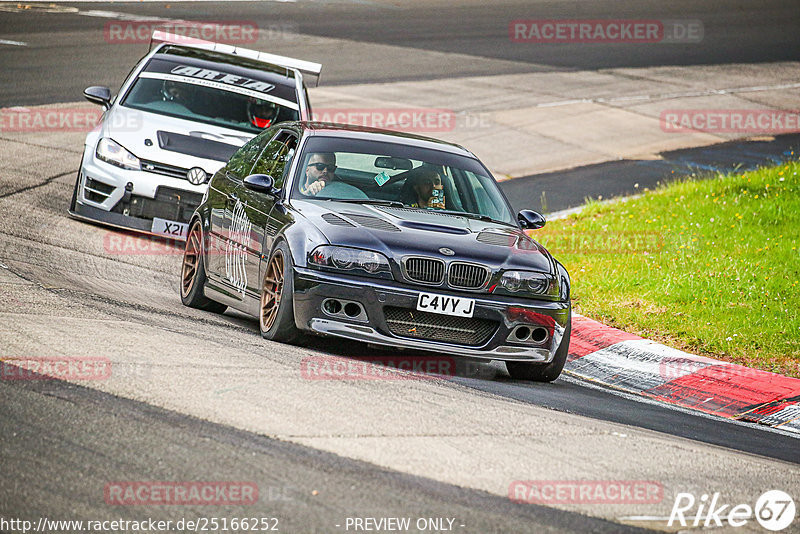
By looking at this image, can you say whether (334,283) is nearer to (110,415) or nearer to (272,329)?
(272,329)

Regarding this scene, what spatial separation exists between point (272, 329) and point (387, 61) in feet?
61.9

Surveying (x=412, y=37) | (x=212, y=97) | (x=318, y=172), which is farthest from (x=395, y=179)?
(x=412, y=37)

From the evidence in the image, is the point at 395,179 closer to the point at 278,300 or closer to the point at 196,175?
the point at 278,300

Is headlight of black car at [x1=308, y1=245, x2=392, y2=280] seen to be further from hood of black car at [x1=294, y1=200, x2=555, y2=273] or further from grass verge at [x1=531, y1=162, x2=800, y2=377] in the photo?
grass verge at [x1=531, y1=162, x2=800, y2=377]

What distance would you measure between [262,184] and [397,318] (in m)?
1.70

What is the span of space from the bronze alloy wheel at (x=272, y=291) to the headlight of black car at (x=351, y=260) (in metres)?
0.38

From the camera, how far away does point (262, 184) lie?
329 inches

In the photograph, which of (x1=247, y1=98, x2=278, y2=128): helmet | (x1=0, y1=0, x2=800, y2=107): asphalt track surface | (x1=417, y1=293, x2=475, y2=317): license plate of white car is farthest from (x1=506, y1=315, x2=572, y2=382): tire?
(x1=0, y1=0, x2=800, y2=107): asphalt track surface

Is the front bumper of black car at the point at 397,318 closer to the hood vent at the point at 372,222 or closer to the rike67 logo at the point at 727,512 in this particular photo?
the hood vent at the point at 372,222

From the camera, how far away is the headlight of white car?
11.9 metres

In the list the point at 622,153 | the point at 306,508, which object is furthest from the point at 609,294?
the point at 622,153

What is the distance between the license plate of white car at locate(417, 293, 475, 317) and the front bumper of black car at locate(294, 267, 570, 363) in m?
0.03

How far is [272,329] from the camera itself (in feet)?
25.1

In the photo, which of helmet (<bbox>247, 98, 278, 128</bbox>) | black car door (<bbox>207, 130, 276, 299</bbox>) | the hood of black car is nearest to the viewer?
the hood of black car
